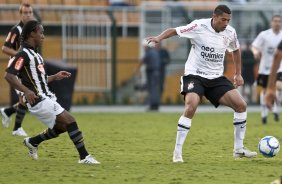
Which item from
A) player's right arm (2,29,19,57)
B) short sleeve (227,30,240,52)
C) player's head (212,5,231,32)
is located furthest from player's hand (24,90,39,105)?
player's right arm (2,29,19,57)

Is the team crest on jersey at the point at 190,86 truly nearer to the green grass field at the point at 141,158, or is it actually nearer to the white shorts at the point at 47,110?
the green grass field at the point at 141,158

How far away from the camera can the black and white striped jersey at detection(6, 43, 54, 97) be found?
1206cm

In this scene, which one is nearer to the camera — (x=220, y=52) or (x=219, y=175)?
(x=219, y=175)

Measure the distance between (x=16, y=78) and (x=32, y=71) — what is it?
0.42 m

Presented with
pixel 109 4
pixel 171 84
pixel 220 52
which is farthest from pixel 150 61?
pixel 220 52

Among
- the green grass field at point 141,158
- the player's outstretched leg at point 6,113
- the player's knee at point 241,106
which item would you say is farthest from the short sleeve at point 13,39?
the player's knee at point 241,106

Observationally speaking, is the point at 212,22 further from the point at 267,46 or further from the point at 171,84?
the point at 171,84

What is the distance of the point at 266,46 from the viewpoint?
21.5m

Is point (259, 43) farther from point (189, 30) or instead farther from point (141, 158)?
point (141, 158)

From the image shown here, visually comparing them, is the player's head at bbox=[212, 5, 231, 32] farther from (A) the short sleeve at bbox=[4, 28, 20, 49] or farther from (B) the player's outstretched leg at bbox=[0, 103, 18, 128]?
(B) the player's outstretched leg at bbox=[0, 103, 18, 128]

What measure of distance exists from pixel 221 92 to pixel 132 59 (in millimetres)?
17871

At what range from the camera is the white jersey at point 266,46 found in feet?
70.1

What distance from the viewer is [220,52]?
42.4ft

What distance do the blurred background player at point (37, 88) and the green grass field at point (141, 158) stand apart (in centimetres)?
43
